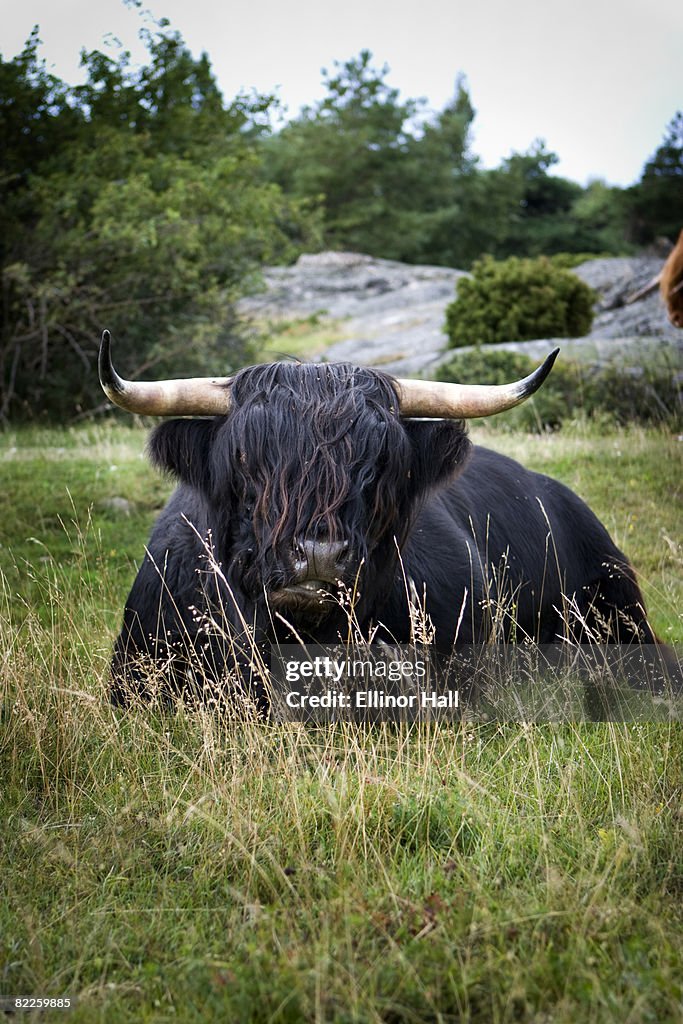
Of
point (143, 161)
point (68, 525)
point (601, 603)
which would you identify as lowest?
point (601, 603)

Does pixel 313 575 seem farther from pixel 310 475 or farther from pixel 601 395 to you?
pixel 601 395

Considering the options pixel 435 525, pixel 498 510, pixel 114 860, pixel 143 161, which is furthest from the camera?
pixel 143 161

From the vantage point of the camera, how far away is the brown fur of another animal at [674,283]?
624cm

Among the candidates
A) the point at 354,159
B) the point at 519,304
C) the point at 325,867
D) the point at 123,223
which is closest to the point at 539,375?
the point at 325,867

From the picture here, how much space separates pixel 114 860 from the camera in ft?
10.8

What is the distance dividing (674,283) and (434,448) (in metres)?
2.63

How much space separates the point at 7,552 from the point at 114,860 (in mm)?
3807

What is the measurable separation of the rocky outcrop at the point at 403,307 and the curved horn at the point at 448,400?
1062 centimetres

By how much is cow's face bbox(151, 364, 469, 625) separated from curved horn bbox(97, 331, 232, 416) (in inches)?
2.9

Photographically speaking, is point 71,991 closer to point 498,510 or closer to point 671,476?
point 498,510

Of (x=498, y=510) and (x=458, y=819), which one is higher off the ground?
(x=498, y=510)

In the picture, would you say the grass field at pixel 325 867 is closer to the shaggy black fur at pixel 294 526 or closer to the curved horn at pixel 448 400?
the shaggy black fur at pixel 294 526

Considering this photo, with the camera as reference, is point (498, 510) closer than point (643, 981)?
No

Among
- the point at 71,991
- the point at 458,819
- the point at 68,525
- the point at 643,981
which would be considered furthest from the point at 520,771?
the point at 68,525
